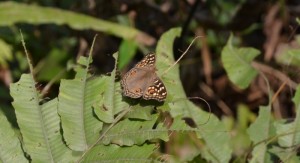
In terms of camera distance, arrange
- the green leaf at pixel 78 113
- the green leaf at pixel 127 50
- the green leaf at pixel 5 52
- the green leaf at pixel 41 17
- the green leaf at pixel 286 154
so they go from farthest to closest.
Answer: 1. the green leaf at pixel 5 52
2. the green leaf at pixel 127 50
3. the green leaf at pixel 41 17
4. the green leaf at pixel 286 154
5. the green leaf at pixel 78 113

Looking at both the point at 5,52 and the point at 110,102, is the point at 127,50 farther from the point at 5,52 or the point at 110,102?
the point at 110,102

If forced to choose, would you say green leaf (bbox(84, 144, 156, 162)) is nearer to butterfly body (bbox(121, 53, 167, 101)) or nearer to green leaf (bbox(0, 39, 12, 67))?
butterfly body (bbox(121, 53, 167, 101))

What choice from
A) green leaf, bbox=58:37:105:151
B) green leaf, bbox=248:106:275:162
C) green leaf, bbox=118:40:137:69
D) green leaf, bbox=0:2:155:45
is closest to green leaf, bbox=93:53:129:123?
green leaf, bbox=58:37:105:151

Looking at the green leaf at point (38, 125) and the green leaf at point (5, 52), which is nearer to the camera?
the green leaf at point (38, 125)

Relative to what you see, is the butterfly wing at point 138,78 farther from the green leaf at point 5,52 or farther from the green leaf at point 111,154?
the green leaf at point 5,52

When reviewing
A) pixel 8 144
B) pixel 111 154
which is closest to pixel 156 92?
pixel 111 154

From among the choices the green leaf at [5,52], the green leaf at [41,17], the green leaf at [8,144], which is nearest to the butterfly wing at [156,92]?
the green leaf at [8,144]
